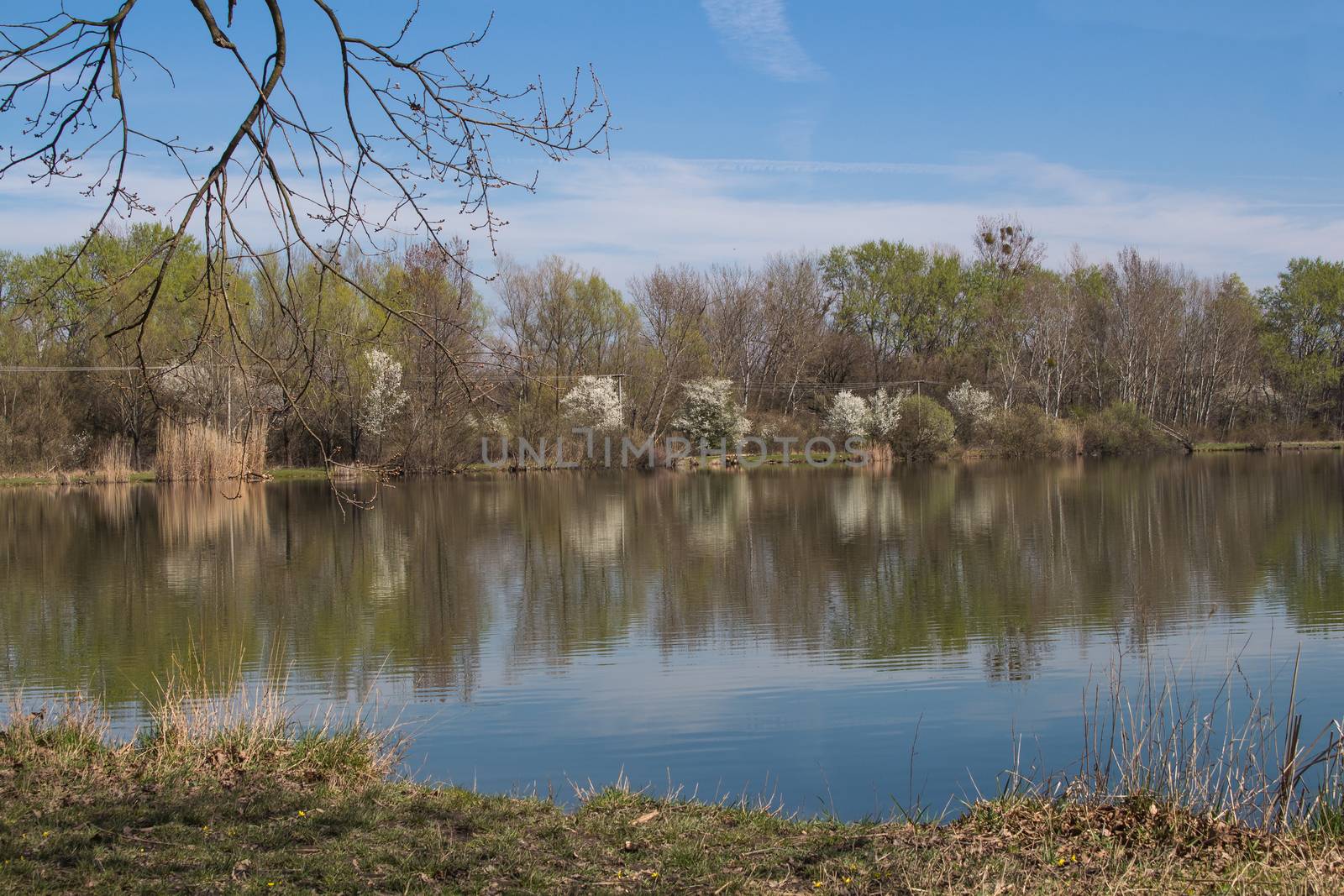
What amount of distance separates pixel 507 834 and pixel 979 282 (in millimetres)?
68143

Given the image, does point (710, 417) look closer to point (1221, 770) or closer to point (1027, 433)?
point (1027, 433)

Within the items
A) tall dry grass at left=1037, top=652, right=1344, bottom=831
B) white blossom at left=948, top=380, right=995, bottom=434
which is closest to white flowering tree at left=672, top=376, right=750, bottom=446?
white blossom at left=948, top=380, right=995, bottom=434

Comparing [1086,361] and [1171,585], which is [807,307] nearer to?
[1086,361]

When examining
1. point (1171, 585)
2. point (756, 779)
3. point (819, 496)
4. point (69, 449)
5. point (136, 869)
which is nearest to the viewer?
point (136, 869)

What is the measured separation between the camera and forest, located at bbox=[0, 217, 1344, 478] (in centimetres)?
4403

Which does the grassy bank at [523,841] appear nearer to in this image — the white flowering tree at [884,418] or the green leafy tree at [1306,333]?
the white flowering tree at [884,418]

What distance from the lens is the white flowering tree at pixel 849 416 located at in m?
54.9

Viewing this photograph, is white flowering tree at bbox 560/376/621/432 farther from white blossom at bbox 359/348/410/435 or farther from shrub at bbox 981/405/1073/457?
shrub at bbox 981/405/1073/457

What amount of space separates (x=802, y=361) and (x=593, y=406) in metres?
16.9

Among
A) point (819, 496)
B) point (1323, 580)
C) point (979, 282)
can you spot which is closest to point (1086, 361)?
point (979, 282)

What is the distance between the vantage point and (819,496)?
31.8 meters

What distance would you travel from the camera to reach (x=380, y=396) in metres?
46.8

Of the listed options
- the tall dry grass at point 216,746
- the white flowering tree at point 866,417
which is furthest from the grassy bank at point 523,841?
the white flowering tree at point 866,417

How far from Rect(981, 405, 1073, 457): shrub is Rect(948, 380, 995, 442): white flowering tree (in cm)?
120
